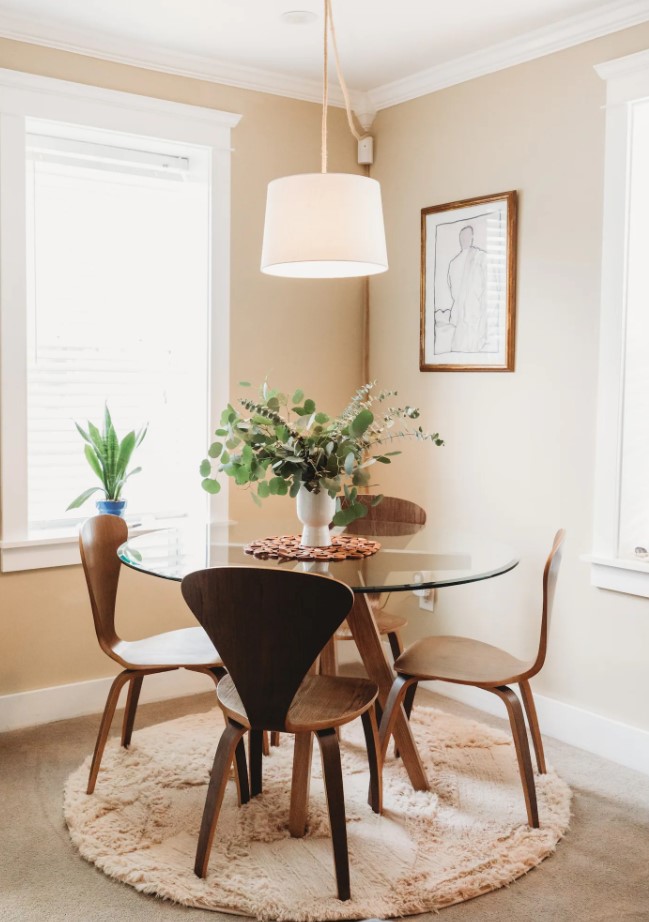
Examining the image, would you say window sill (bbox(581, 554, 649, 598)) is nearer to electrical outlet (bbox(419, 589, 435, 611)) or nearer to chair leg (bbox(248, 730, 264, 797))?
electrical outlet (bbox(419, 589, 435, 611))

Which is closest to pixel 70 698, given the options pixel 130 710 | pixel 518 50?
pixel 130 710

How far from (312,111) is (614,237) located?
1.57 meters

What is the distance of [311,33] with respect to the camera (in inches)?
130

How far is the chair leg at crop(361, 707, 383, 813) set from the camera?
2.63 meters

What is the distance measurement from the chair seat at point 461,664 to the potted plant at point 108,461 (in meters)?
1.31

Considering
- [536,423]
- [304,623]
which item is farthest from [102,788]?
[536,423]

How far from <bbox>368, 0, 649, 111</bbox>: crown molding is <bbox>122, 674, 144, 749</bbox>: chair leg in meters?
2.61

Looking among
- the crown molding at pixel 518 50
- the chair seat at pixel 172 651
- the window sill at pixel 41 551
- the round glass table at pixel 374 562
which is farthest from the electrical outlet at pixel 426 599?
the crown molding at pixel 518 50

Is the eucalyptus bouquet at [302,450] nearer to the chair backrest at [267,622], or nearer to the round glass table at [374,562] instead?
the round glass table at [374,562]

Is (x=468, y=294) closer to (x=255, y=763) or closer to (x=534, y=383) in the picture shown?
(x=534, y=383)

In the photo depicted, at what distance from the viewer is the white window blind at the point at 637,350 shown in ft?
10.0

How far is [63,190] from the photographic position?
11.5ft

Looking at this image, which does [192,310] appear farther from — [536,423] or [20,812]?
[20,812]

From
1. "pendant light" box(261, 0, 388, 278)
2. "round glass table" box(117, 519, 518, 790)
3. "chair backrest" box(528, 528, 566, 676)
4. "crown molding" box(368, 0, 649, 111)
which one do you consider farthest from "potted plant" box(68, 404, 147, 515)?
"crown molding" box(368, 0, 649, 111)
